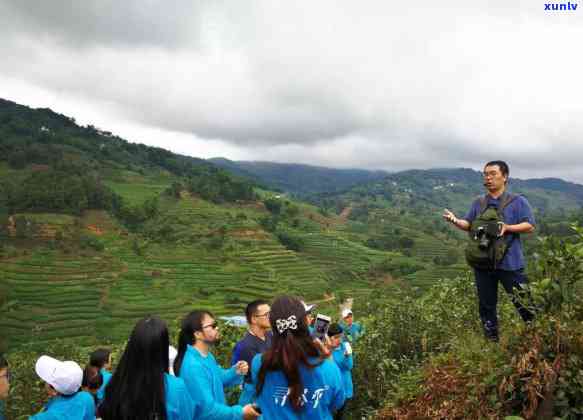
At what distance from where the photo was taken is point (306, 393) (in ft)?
8.09

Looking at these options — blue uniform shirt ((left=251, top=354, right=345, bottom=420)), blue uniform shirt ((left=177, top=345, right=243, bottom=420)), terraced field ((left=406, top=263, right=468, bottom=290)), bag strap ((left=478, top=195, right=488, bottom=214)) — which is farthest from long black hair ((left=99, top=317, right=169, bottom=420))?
terraced field ((left=406, top=263, right=468, bottom=290))

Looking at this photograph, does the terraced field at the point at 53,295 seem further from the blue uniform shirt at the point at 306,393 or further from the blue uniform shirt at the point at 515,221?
the blue uniform shirt at the point at 515,221

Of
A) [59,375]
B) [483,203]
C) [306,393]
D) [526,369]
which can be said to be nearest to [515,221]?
[483,203]

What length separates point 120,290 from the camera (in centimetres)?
3800

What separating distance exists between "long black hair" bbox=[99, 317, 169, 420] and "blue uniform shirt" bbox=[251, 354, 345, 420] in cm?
59

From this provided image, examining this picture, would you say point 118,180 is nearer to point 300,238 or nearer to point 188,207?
point 188,207

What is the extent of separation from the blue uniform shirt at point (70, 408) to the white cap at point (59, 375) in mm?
73

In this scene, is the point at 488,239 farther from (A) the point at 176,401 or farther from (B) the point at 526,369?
(A) the point at 176,401

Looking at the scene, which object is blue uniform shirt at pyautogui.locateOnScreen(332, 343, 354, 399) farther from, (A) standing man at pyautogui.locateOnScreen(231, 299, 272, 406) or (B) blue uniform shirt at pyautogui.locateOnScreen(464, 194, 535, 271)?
(B) blue uniform shirt at pyautogui.locateOnScreen(464, 194, 535, 271)

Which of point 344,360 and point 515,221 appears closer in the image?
point 515,221

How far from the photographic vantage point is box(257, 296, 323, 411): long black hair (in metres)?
2.40

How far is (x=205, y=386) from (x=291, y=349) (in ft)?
2.73

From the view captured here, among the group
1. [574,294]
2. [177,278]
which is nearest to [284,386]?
[574,294]

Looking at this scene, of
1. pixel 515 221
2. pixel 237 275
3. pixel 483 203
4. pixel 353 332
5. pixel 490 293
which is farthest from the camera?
pixel 237 275
